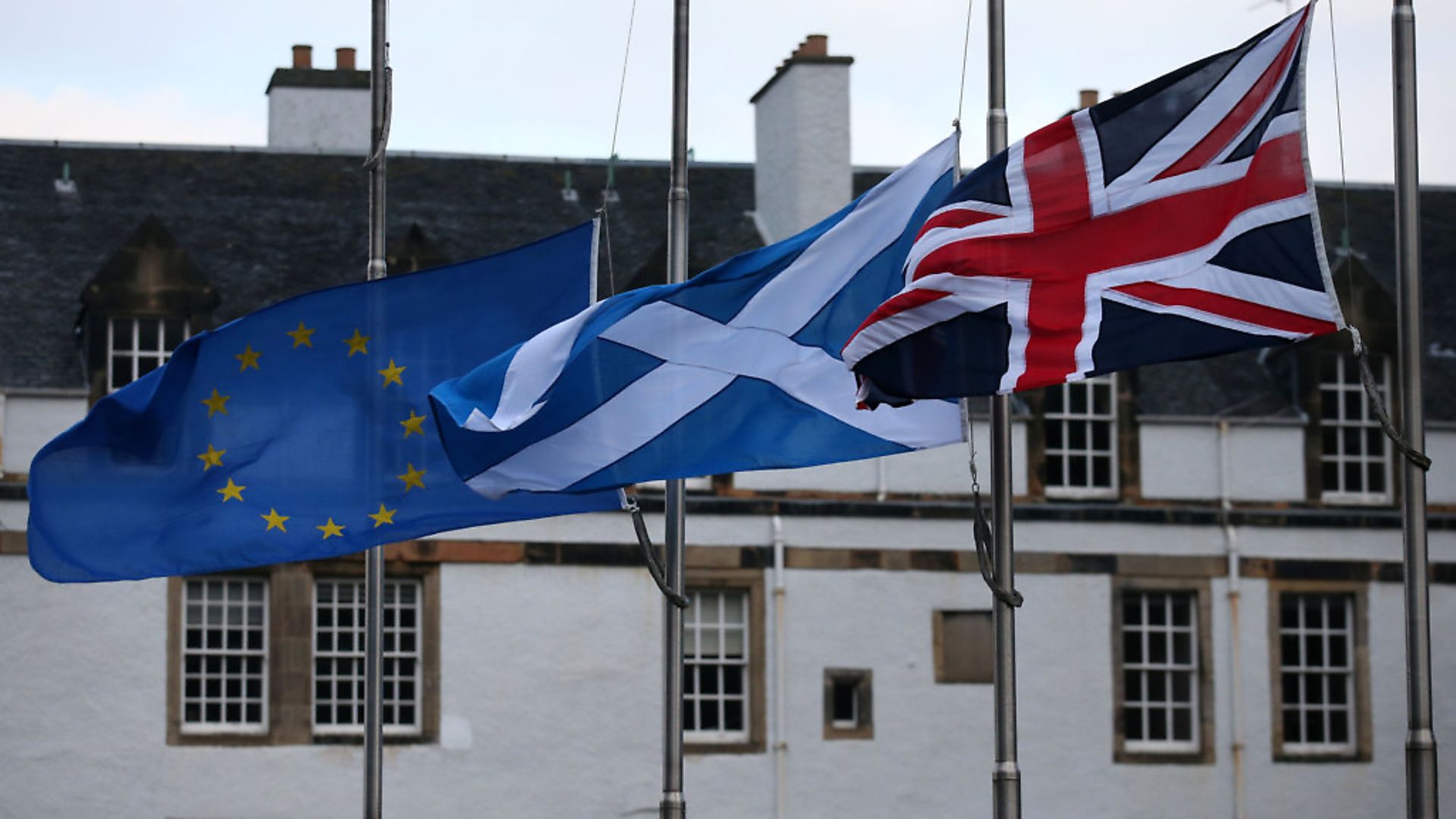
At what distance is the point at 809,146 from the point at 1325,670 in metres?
8.83

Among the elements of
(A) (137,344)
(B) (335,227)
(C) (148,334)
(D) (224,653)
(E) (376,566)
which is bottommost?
(D) (224,653)

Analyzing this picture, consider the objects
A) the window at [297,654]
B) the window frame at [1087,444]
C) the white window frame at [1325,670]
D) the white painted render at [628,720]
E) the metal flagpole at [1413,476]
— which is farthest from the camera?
the white window frame at [1325,670]

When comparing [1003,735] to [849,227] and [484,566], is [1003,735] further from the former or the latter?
[484,566]

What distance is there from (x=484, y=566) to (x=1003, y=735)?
14.1m

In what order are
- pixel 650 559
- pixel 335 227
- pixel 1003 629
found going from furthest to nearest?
pixel 335 227
pixel 650 559
pixel 1003 629

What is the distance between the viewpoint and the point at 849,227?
1562 centimetres

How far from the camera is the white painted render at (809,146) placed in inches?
1209

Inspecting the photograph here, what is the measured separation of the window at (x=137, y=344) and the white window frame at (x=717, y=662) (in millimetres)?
6613

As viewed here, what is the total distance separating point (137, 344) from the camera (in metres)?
28.6

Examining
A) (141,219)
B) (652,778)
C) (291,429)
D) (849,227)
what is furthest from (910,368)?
(141,219)

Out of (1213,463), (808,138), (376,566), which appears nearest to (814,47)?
(808,138)

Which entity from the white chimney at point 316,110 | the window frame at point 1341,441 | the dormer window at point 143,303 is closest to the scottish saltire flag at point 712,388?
the dormer window at point 143,303

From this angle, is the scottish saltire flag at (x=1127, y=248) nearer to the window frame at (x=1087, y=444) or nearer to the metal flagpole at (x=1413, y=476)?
the metal flagpole at (x=1413, y=476)

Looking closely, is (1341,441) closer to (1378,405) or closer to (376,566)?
(376,566)
